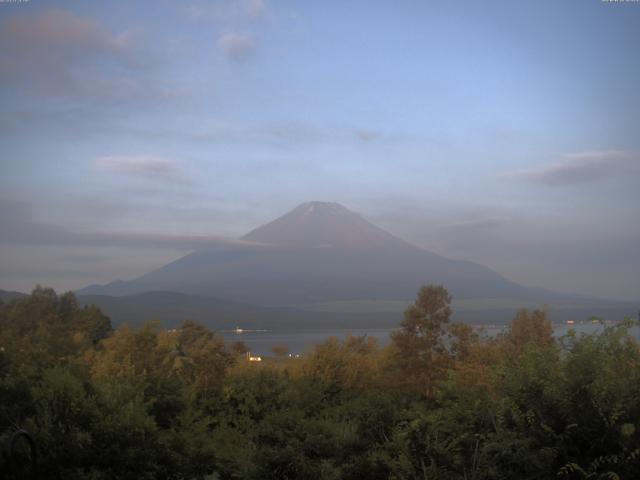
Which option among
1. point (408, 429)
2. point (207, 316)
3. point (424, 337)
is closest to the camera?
point (408, 429)

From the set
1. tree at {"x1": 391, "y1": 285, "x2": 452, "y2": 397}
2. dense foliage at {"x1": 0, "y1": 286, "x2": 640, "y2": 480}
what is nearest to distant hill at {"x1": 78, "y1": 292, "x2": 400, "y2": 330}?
tree at {"x1": 391, "y1": 285, "x2": 452, "y2": 397}

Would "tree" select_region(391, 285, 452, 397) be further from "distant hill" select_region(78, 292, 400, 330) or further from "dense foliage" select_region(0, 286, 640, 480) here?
"distant hill" select_region(78, 292, 400, 330)

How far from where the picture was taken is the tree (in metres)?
29.0

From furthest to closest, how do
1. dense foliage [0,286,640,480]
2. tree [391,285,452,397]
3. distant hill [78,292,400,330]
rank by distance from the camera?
distant hill [78,292,400,330]
tree [391,285,452,397]
dense foliage [0,286,640,480]

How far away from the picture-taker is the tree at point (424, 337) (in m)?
29.0

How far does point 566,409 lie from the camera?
584 centimetres

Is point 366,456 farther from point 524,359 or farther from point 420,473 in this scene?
point 524,359

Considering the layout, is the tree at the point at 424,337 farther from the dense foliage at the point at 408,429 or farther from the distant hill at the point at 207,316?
the distant hill at the point at 207,316

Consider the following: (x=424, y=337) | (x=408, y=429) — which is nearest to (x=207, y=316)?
(x=424, y=337)

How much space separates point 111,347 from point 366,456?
975 inches

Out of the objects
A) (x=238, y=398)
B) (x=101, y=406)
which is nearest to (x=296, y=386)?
(x=238, y=398)

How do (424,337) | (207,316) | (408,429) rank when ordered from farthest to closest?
(207,316) < (424,337) < (408,429)

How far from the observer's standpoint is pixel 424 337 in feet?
99.1

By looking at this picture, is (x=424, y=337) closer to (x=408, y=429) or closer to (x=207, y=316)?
(x=408, y=429)
